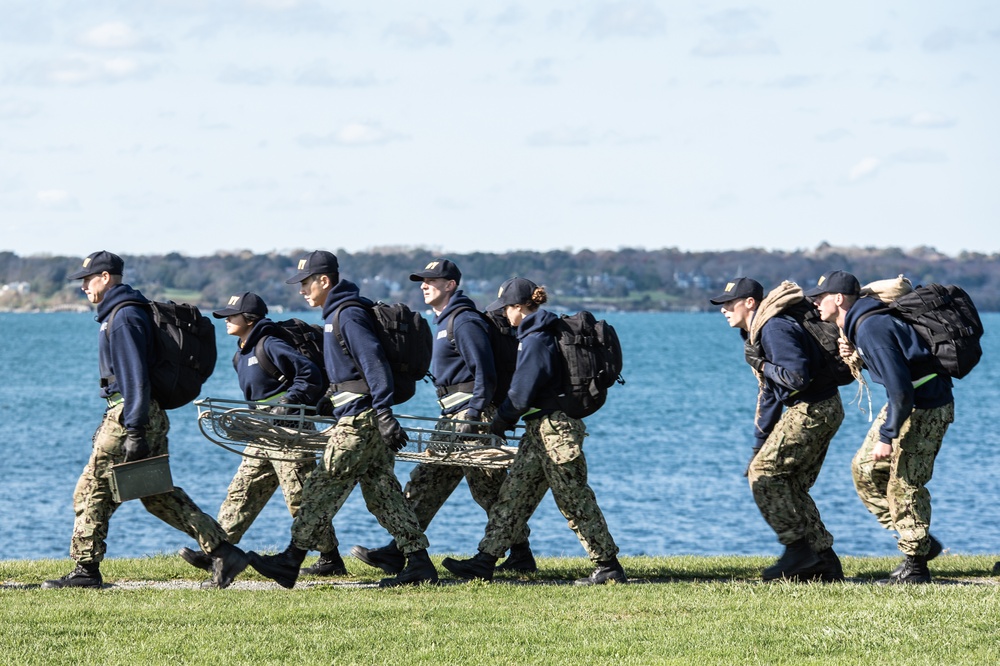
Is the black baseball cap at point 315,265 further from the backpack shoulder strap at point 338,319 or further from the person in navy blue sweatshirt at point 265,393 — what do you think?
the person in navy blue sweatshirt at point 265,393

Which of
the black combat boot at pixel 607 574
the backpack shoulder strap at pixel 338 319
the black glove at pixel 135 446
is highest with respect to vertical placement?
the backpack shoulder strap at pixel 338 319

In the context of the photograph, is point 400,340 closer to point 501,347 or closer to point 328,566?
point 501,347

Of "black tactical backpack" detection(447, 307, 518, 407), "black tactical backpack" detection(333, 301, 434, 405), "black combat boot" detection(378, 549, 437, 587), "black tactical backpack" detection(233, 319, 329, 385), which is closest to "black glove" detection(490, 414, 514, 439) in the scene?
"black tactical backpack" detection(447, 307, 518, 407)

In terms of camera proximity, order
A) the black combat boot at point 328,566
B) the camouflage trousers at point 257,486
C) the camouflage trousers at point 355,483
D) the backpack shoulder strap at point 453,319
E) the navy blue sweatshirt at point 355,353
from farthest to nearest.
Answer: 1. the black combat boot at point 328,566
2. the camouflage trousers at point 257,486
3. the backpack shoulder strap at point 453,319
4. the camouflage trousers at point 355,483
5. the navy blue sweatshirt at point 355,353

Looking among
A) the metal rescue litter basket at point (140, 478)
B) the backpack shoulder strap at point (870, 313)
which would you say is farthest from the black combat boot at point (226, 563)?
the backpack shoulder strap at point (870, 313)

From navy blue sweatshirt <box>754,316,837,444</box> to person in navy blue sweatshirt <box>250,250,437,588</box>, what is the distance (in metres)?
2.68

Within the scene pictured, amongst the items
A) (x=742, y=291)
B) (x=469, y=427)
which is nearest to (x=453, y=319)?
(x=469, y=427)

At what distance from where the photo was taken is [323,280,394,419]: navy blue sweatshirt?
1009 cm

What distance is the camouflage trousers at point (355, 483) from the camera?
1020 centimetres

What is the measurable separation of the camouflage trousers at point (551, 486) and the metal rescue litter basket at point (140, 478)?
238 centimetres

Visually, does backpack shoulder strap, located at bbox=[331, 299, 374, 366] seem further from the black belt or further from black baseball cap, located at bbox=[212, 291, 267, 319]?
the black belt

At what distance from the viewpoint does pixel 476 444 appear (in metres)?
10.9

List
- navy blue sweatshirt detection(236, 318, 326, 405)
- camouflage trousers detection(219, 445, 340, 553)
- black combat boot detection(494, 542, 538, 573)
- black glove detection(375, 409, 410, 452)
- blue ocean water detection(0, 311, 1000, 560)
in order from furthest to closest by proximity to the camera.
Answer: blue ocean water detection(0, 311, 1000, 560) → black combat boot detection(494, 542, 538, 573) → camouflage trousers detection(219, 445, 340, 553) → navy blue sweatshirt detection(236, 318, 326, 405) → black glove detection(375, 409, 410, 452)

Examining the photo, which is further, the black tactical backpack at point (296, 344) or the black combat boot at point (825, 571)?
the black tactical backpack at point (296, 344)
